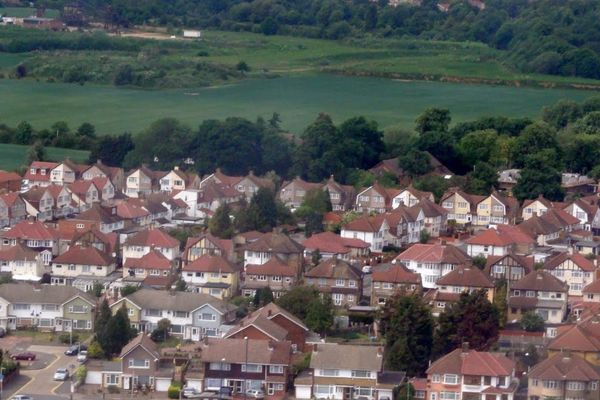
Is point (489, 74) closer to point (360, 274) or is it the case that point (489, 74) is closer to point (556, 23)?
point (556, 23)

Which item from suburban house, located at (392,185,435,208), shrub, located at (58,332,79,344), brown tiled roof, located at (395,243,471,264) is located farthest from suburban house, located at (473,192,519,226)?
shrub, located at (58,332,79,344)

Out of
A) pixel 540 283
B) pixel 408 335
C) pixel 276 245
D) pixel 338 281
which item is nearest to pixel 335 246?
pixel 276 245

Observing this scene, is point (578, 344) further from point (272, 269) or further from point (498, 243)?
point (498, 243)

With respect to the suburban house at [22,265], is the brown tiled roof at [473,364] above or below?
above

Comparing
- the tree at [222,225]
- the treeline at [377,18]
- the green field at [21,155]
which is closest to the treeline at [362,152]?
the green field at [21,155]

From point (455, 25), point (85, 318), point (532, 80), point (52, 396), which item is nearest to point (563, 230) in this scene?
point (85, 318)

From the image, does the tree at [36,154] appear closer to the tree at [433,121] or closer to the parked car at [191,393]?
the tree at [433,121]
